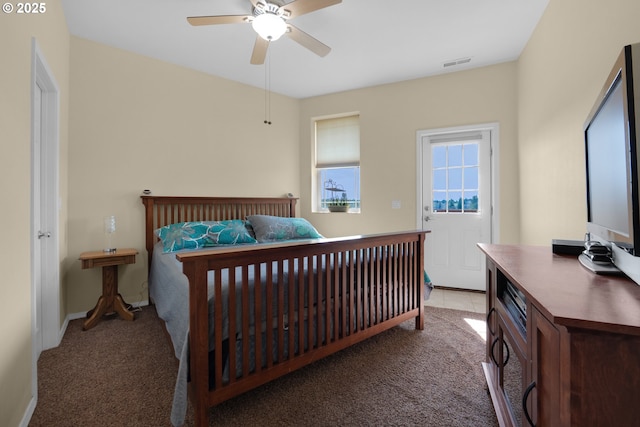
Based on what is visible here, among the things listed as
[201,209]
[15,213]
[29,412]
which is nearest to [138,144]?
[201,209]

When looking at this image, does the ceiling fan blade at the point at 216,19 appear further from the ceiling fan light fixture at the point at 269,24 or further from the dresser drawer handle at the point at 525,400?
the dresser drawer handle at the point at 525,400

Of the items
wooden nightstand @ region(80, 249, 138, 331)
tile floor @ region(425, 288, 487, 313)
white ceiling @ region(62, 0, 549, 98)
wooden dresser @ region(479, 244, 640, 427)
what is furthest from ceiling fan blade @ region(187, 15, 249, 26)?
tile floor @ region(425, 288, 487, 313)

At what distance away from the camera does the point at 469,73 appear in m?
3.54

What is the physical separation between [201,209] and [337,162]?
6.60 feet

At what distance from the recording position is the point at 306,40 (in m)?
2.38

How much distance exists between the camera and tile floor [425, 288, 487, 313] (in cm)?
310

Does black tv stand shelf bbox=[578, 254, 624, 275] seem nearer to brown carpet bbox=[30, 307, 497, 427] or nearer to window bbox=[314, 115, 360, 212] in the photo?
brown carpet bbox=[30, 307, 497, 427]

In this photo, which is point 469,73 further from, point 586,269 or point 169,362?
point 169,362

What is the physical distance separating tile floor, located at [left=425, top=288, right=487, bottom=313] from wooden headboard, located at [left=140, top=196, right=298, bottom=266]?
7.17 ft

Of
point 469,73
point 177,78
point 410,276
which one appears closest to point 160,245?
point 177,78

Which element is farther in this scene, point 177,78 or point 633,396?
point 177,78

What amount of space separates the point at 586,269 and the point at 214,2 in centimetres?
284

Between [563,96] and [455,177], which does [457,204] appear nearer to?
[455,177]

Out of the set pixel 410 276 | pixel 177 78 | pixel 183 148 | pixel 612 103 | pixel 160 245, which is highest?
pixel 177 78
